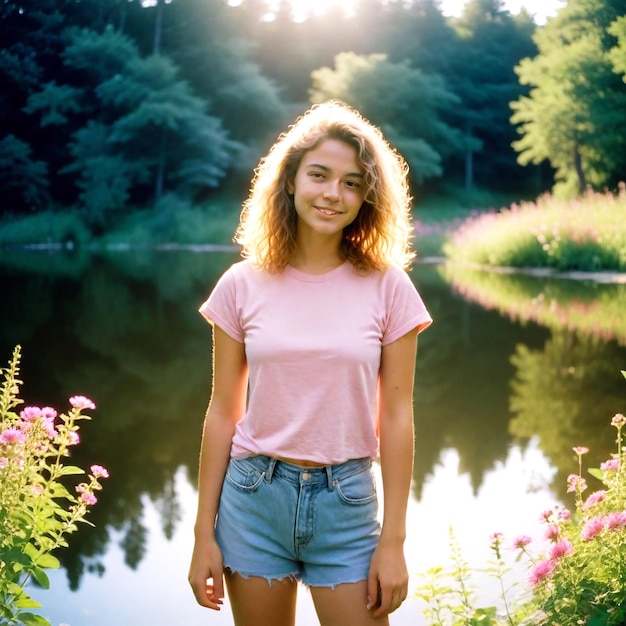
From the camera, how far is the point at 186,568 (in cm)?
358

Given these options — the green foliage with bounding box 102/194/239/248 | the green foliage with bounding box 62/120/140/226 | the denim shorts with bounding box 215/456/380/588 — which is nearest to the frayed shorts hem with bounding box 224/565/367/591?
the denim shorts with bounding box 215/456/380/588

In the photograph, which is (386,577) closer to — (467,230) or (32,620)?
(32,620)

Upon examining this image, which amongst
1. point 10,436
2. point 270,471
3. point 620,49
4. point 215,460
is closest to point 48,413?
point 10,436

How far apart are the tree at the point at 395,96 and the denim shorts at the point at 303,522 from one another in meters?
29.9

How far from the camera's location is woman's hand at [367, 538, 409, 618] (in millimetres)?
1665

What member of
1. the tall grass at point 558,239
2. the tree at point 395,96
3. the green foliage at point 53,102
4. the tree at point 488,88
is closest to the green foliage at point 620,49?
the tall grass at point 558,239

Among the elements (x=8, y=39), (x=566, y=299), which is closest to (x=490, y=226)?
(x=566, y=299)

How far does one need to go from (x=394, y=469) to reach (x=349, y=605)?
0.26m

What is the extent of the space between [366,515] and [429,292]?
1135 cm

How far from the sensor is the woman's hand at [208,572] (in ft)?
5.78

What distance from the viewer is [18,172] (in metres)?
26.9

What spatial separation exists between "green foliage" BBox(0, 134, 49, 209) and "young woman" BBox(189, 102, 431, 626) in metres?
26.3

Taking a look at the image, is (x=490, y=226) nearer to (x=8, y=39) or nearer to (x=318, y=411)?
(x=318, y=411)

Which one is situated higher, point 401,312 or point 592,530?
point 401,312
